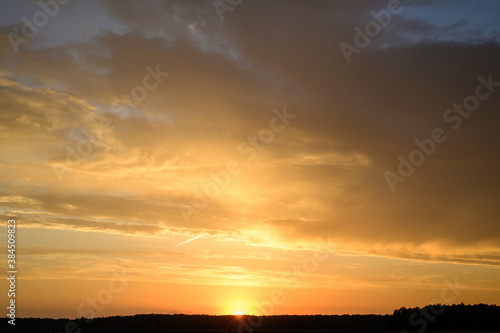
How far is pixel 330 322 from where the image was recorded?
116ft

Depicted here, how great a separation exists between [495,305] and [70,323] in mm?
33544

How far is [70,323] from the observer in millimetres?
35250

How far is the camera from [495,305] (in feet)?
125

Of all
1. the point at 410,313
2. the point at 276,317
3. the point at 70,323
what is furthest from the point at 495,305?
the point at 70,323

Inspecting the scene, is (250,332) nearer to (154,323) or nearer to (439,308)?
(154,323)

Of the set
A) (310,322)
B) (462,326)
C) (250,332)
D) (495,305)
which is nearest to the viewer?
(250,332)

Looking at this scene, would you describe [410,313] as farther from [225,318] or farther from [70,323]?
[70,323]

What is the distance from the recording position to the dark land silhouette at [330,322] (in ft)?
109

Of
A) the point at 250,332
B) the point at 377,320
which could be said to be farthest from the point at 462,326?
the point at 250,332

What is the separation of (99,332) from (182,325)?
9474 mm

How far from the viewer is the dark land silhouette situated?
33.4 metres

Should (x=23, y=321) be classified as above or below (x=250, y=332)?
above

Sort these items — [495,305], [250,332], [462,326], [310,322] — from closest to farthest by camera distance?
1. [250,332]
2. [462,326]
3. [310,322]
4. [495,305]

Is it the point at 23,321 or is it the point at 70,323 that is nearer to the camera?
Answer: the point at 70,323
